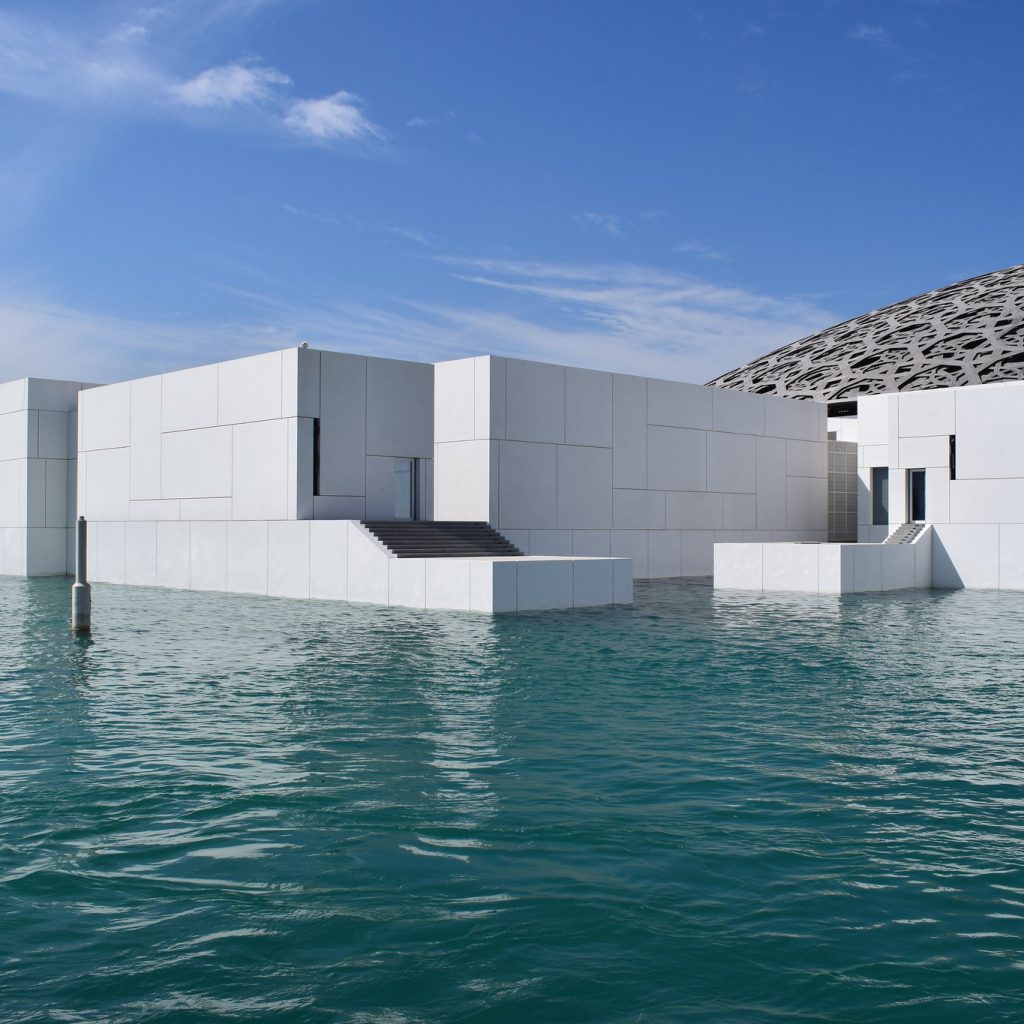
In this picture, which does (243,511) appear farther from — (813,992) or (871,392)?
(813,992)

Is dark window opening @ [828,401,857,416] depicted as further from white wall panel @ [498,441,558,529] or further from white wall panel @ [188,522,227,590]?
white wall panel @ [188,522,227,590]

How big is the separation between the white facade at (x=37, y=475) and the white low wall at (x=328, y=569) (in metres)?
2.95

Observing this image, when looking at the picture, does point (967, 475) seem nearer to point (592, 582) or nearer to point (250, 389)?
point (592, 582)

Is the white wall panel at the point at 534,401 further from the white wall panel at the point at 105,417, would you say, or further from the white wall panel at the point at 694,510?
the white wall panel at the point at 105,417

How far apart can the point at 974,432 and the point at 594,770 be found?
77.6 feet

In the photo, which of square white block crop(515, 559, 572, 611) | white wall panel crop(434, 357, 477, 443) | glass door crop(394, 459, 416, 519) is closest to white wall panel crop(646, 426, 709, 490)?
white wall panel crop(434, 357, 477, 443)

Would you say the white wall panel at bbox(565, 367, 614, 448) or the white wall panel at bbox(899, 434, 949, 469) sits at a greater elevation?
the white wall panel at bbox(565, 367, 614, 448)

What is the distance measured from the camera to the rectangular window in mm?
31578

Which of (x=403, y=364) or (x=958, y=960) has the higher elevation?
(x=403, y=364)

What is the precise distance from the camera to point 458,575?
67.8ft

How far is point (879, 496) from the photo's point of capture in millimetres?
31719

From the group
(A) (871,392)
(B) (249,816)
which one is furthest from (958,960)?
(A) (871,392)

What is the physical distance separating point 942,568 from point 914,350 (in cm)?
1245

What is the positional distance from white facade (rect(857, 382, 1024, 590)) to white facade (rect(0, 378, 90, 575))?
2463 centimetres
